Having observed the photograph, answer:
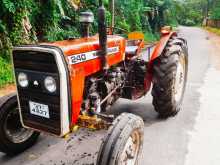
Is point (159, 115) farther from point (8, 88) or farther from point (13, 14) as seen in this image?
point (13, 14)

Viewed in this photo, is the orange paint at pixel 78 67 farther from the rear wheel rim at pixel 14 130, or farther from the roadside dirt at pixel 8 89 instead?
the roadside dirt at pixel 8 89

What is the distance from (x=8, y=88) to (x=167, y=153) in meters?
4.26

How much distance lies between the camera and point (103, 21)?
338cm

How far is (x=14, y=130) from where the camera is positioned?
399 centimetres

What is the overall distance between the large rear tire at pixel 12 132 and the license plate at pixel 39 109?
57 centimetres

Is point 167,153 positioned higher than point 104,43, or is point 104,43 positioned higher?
point 104,43

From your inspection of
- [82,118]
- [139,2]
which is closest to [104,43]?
[82,118]

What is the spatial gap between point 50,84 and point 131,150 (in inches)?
43.9

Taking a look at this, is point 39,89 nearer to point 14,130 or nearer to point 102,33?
point 102,33

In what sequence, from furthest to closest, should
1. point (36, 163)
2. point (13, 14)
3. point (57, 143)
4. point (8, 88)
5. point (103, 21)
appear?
point (13, 14) < point (8, 88) < point (57, 143) < point (36, 163) < point (103, 21)

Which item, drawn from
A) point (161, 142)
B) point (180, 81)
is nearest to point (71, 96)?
point (161, 142)

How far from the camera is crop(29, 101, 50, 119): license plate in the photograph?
3256 mm

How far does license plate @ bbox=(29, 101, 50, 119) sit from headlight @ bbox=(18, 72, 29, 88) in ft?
0.69

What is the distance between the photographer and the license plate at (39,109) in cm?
326
